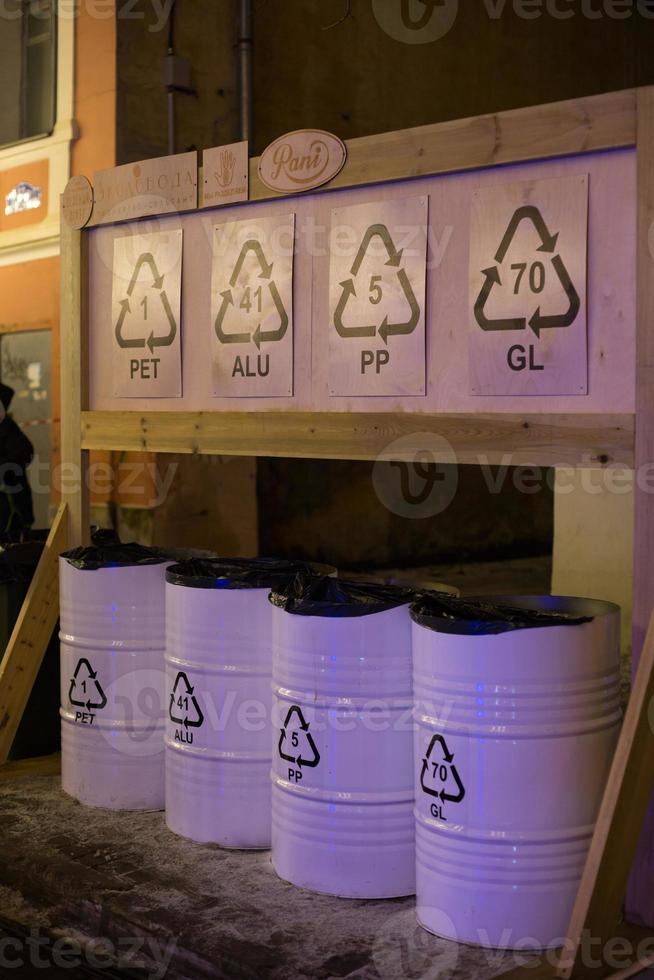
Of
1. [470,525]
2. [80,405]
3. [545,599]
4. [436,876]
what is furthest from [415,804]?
[470,525]

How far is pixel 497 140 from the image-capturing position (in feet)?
12.7

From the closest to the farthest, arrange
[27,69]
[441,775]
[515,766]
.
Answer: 1. [515,766]
2. [441,775]
3. [27,69]

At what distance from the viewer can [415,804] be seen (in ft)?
11.9

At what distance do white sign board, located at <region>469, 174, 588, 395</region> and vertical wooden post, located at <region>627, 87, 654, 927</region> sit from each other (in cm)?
20

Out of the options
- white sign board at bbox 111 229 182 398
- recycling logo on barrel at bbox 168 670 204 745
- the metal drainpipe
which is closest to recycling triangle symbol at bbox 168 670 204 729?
recycling logo on barrel at bbox 168 670 204 745

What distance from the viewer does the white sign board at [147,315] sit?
16.1ft

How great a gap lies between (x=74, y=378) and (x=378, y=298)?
1.73 meters

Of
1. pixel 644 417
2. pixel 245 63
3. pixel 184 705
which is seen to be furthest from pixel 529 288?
pixel 245 63

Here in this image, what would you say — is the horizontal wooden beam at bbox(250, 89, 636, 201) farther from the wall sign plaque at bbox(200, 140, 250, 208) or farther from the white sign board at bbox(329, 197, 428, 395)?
the wall sign plaque at bbox(200, 140, 250, 208)

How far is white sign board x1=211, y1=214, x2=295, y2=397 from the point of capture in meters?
4.50

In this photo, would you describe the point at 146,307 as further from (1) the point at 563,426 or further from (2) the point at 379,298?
(1) the point at 563,426

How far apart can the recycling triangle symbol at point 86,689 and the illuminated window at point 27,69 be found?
6588mm

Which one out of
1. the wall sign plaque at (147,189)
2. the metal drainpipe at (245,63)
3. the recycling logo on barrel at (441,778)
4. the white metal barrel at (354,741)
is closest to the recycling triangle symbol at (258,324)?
the wall sign plaque at (147,189)

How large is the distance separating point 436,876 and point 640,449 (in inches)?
53.7
